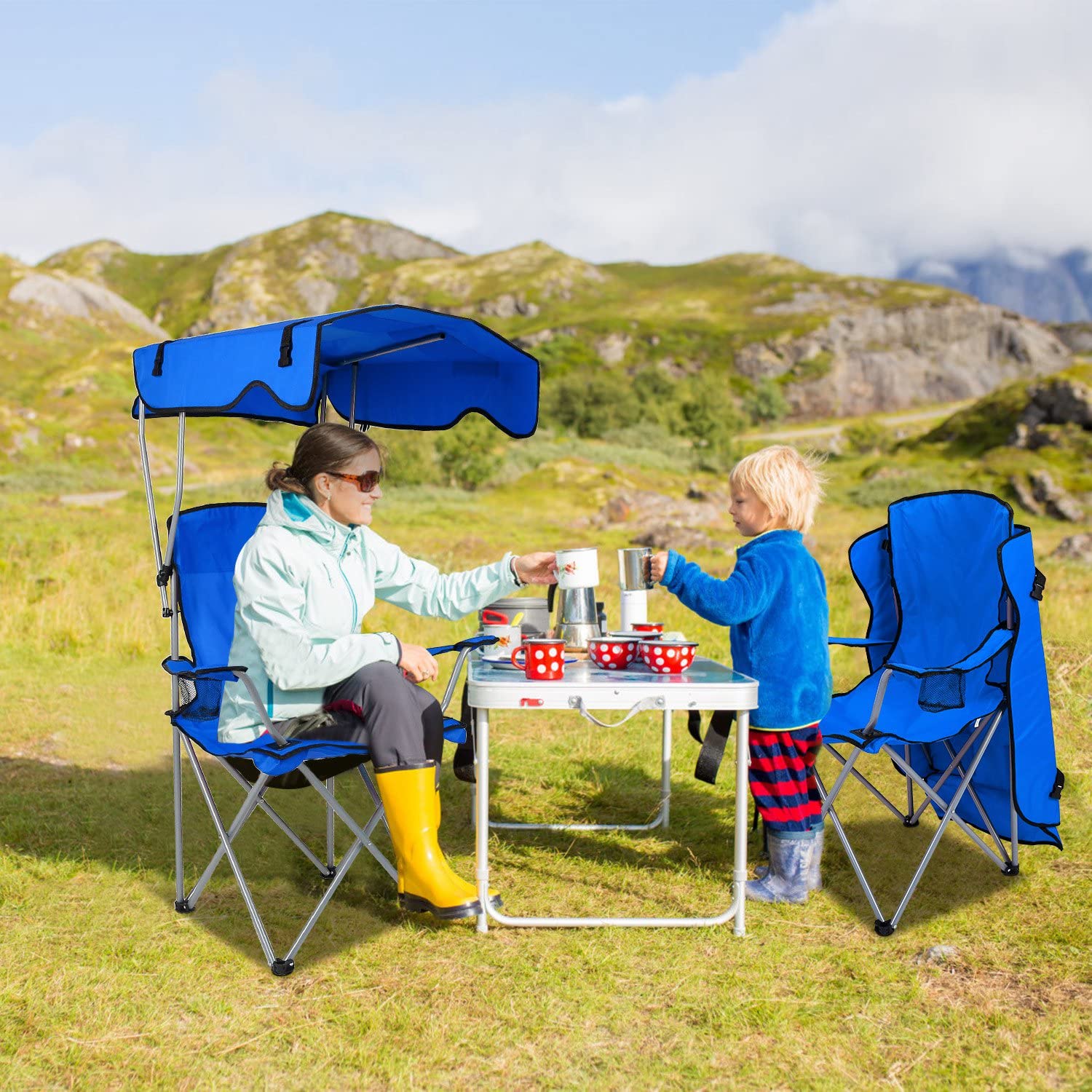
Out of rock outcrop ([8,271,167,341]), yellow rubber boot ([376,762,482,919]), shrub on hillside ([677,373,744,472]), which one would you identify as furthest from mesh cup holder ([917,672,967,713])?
rock outcrop ([8,271,167,341])

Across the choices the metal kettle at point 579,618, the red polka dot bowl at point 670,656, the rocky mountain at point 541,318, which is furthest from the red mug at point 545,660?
the rocky mountain at point 541,318

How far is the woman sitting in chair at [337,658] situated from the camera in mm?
2977

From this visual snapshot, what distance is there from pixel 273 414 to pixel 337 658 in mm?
1370

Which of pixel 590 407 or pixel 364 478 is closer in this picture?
pixel 364 478

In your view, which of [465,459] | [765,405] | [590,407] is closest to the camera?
[465,459]

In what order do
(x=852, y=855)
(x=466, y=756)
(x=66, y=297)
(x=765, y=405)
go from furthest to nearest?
(x=765, y=405) → (x=66, y=297) → (x=466, y=756) → (x=852, y=855)

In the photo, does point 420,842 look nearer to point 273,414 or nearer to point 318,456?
point 318,456

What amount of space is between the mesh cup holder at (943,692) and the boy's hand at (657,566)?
986 millimetres

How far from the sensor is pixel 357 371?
14.4ft

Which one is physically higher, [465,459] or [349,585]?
[465,459]

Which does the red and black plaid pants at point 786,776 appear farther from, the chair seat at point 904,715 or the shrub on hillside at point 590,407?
the shrub on hillside at point 590,407

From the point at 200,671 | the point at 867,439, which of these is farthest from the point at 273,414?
the point at 867,439

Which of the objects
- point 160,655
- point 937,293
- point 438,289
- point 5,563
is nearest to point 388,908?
point 160,655

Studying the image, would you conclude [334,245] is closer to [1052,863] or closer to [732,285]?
[732,285]
